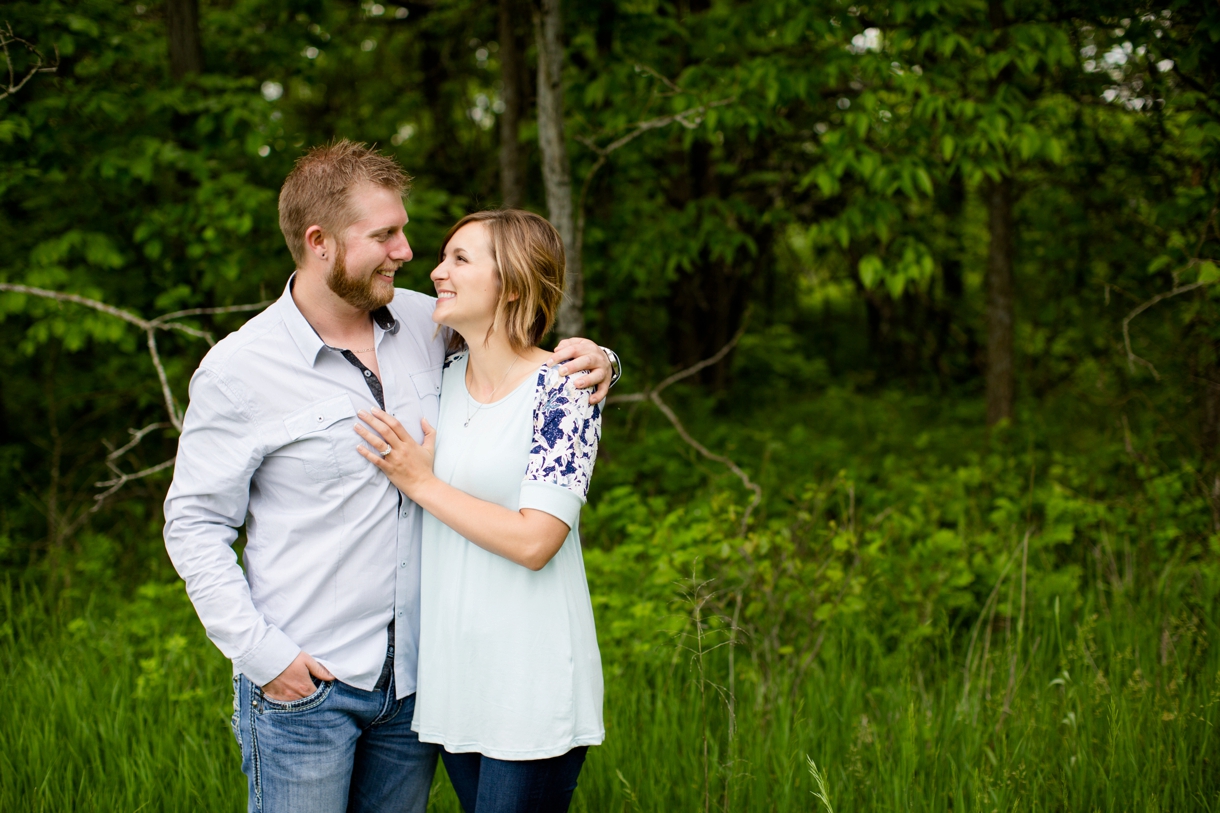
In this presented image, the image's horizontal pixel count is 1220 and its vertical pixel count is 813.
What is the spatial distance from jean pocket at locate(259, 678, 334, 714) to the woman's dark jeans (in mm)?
319

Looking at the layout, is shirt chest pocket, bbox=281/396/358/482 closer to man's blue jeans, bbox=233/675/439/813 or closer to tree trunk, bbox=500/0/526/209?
man's blue jeans, bbox=233/675/439/813

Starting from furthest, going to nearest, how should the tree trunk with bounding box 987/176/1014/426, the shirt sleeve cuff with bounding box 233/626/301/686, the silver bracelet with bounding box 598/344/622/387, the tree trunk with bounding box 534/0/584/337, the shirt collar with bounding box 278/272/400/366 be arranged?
the tree trunk with bounding box 987/176/1014/426
the tree trunk with bounding box 534/0/584/337
the silver bracelet with bounding box 598/344/622/387
the shirt collar with bounding box 278/272/400/366
the shirt sleeve cuff with bounding box 233/626/301/686

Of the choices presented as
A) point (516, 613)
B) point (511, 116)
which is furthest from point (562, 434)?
point (511, 116)

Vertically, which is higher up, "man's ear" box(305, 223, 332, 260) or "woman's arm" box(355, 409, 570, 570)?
"man's ear" box(305, 223, 332, 260)

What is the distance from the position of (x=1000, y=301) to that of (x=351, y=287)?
18.1 ft

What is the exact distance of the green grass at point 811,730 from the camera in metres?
2.65

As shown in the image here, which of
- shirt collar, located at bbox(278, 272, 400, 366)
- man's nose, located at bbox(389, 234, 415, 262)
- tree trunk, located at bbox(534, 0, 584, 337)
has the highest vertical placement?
tree trunk, located at bbox(534, 0, 584, 337)

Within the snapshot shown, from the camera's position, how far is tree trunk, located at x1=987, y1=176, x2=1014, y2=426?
6.28m

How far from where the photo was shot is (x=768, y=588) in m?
3.60

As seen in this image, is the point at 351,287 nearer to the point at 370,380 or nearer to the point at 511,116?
the point at 370,380

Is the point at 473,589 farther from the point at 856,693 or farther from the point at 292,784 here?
the point at 856,693

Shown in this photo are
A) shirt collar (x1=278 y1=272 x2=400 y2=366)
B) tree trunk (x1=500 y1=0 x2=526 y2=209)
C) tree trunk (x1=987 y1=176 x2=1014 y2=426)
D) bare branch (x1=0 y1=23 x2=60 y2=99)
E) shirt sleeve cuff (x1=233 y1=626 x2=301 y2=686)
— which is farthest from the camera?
tree trunk (x1=987 y1=176 x2=1014 y2=426)

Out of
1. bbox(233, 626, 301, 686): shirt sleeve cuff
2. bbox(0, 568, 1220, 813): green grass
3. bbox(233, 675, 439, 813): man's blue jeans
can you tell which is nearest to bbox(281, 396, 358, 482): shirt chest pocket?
bbox(233, 626, 301, 686): shirt sleeve cuff

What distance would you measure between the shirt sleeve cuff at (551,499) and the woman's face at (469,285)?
0.41m
